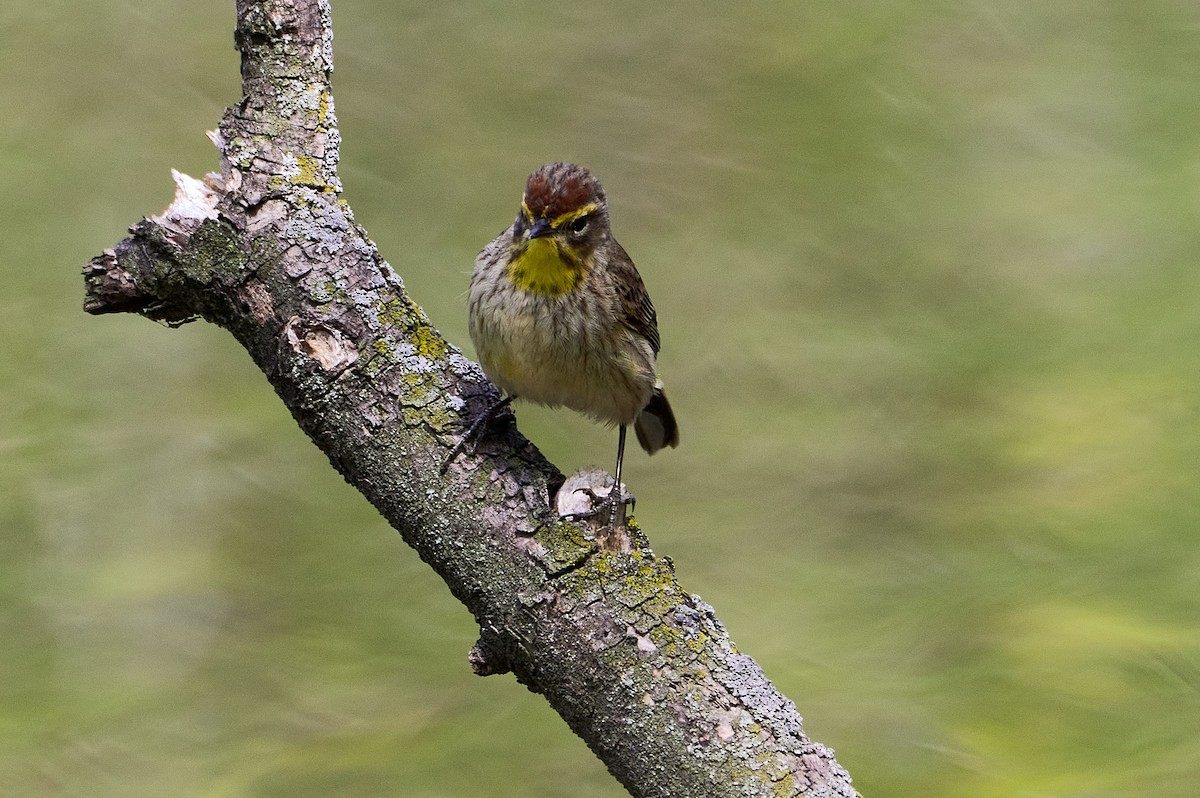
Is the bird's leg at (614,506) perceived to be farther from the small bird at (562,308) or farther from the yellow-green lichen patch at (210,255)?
the yellow-green lichen patch at (210,255)

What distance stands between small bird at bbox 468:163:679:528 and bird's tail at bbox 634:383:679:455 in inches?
14.3

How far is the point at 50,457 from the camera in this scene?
20.5 feet

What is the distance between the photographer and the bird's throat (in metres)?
3.94

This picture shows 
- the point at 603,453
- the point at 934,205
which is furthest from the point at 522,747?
the point at 934,205

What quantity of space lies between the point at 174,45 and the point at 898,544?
4986 millimetres

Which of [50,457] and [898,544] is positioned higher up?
[898,544]

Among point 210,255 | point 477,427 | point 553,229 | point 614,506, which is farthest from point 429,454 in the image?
point 553,229

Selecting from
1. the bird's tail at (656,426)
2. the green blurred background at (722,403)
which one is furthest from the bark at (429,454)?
the bird's tail at (656,426)

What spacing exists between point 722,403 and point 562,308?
10.1 feet

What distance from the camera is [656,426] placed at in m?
4.63

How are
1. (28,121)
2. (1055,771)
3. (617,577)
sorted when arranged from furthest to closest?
1. (28,121)
2. (1055,771)
3. (617,577)

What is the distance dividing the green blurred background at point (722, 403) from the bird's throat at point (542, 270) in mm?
432

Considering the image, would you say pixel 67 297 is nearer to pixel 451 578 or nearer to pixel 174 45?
pixel 174 45

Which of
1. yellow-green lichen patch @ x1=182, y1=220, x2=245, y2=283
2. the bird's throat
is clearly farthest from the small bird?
yellow-green lichen patch @ x1=182, y1=220, x2=245, y2=283
